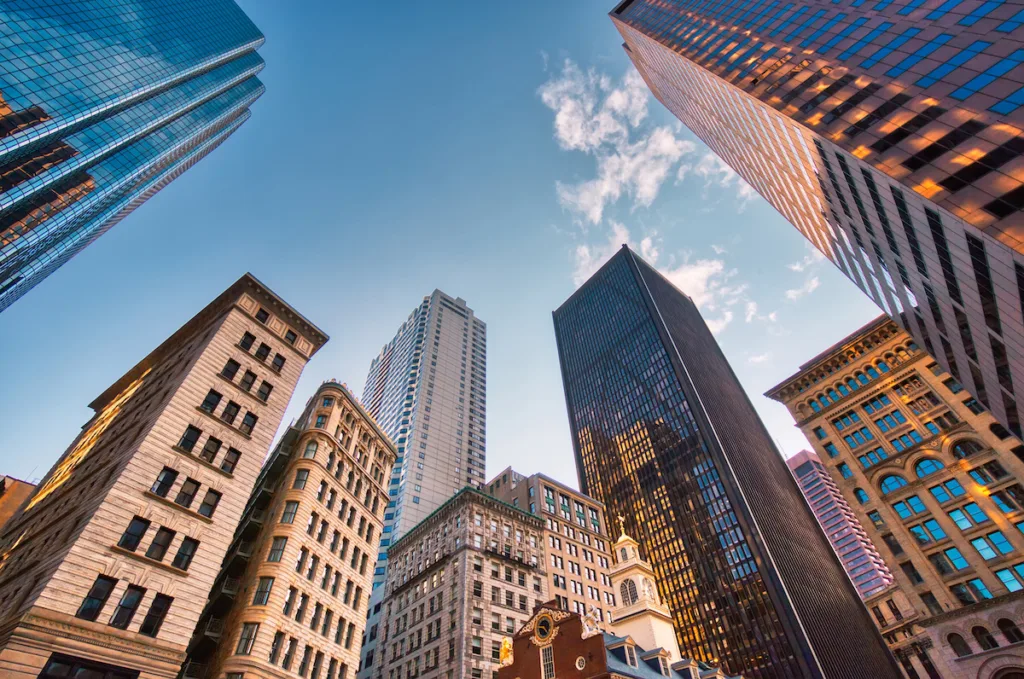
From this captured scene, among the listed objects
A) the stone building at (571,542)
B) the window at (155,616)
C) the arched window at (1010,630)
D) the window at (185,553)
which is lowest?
the window at (155,616)

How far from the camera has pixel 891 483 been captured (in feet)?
201

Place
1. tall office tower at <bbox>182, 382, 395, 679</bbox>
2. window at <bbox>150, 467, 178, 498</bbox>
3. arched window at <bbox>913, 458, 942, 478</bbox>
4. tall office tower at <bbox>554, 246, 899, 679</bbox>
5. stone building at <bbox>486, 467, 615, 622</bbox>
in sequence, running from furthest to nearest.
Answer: tall office tower at <bbox>554, 246, 899, 679</bbox>, stone building at <bbox>486, 467, 615, 622</bbox>, arched window at <bbox>913, 458, 942, 478</bbox>, tall office tower at <bbox>182, 382, 395, 679</bbox>, window at <bbox>150, 467, 178, 498</bbox>

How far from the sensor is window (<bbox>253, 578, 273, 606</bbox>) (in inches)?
1511

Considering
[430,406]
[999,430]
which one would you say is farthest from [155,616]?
[430,406]

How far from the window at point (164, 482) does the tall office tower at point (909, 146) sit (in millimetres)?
53652

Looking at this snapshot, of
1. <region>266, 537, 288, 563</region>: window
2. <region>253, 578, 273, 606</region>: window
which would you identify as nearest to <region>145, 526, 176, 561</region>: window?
<region>253, 578, 273, 606</region>: window

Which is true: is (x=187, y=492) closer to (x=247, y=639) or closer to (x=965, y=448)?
(x=247, y=639)

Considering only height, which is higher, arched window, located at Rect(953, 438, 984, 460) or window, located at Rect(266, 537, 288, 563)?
arched window, located at Rect(953, 438, 984, 460)

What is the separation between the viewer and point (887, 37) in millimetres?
43156

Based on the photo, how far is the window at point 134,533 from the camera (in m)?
30.8

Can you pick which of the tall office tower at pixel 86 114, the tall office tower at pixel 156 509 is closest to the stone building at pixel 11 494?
the tall office tower at pixel 156 509

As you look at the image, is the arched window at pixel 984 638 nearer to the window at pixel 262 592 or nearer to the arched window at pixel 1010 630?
the arched window at pixel 1010 630

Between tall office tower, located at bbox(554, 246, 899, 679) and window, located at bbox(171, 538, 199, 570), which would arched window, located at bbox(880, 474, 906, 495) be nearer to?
tall office tower, located at bbox(554, 246, 899, 679)

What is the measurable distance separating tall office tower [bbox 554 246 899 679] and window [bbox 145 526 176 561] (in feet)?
348
